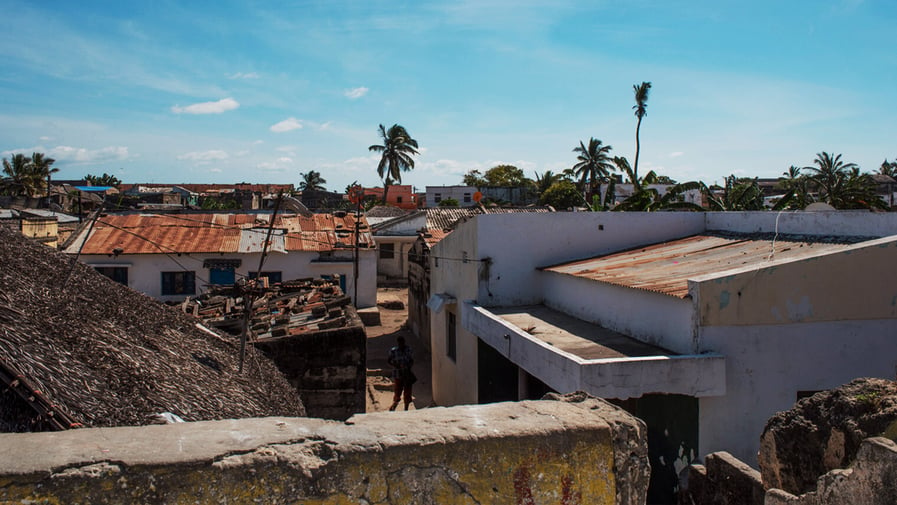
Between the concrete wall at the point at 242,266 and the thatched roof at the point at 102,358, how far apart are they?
47.9 ft

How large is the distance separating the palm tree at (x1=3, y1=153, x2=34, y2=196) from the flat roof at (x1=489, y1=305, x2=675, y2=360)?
1770 inches

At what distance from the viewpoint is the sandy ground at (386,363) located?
1606 centimetres

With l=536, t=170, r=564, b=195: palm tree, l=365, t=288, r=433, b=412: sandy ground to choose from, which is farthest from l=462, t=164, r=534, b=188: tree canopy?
l=365, t=288, r=433, b=412: sandy ground

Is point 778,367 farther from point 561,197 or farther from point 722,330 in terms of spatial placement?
point 561,197

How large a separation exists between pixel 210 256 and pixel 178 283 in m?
1.55

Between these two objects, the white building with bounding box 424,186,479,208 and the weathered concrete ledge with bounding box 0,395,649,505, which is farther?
the white building with bounding box 424,186,479,208

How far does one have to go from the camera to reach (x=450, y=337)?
611 inches

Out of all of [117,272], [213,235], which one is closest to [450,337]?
[213,235]

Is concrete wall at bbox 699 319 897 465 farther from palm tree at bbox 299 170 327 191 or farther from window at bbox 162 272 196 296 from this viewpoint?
palm tree at bbox 299 170 327 191

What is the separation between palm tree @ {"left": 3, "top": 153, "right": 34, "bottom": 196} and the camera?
1810 inches

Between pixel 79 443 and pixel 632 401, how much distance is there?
266 inches

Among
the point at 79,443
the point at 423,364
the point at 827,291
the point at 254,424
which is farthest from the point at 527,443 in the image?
the point at 423,364

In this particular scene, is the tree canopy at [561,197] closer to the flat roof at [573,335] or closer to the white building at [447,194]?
the white building at [447,194]

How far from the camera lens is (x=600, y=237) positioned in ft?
40.8
